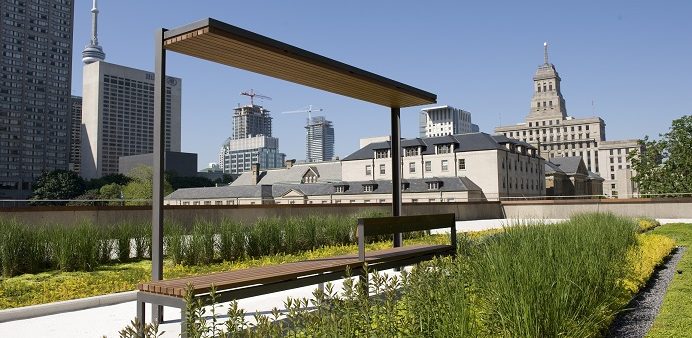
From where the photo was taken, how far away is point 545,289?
3945 mm

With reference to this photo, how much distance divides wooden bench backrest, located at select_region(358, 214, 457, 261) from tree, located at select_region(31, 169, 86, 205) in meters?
92.1

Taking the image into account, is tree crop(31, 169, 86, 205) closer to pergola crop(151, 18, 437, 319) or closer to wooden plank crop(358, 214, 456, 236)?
pergola crop(151, 18, 437, 319)

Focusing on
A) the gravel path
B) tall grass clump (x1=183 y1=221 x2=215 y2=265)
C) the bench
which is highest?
the bench

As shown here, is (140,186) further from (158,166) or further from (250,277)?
(250,277)

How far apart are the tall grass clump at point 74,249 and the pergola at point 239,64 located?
401 cm

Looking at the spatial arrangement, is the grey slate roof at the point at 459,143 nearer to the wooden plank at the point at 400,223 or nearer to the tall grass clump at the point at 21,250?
the wooden plank at the point at 400,223

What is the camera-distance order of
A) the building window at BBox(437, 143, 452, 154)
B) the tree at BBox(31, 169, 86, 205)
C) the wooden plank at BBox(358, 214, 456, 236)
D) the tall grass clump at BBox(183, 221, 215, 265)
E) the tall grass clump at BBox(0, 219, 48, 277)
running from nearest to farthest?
the wooden plank at BBox(358, 214, 456, 236)
the tall grass clump at BBox(0, 219, 48, 277)
the tall grass clump at BBox(183, 221, 215, 265)
the building window at BBox(437, 143, 452, 154)
the tree at BBox(31, 169, 86, 205)

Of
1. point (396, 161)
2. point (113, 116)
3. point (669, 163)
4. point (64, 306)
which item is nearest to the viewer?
point (64, 306)

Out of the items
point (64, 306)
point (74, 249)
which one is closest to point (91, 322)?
point (64, 306)

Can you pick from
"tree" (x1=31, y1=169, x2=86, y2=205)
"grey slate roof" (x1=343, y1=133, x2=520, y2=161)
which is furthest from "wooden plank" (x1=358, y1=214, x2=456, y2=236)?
"tree" (x1=31, y1=169, x2=86, y2=205)

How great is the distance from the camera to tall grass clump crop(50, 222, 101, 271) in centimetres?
870

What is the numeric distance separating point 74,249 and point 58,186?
89710 mm

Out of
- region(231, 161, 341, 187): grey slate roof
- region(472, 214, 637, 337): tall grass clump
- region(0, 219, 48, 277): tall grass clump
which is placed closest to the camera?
region(472, 214, 637, 337): tall grass clump

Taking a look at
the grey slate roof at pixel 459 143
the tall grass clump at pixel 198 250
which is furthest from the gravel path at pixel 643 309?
the grey slate roof at pixel 459 143
